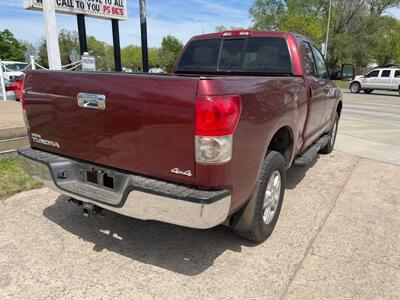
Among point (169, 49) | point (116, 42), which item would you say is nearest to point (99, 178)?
point (116, 42)

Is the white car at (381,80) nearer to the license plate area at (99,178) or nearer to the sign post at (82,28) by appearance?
the sign post at (82,28)

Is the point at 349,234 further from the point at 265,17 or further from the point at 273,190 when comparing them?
the point at 265,17

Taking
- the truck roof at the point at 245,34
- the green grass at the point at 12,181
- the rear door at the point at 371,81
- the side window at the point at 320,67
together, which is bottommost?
the green grass at the point at 12,181

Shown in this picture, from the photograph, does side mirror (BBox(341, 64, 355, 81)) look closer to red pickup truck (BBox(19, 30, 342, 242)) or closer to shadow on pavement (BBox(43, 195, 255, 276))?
red pickup truck (BBox(19, 30, 342, 242))

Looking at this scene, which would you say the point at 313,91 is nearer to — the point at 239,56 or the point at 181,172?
the point at 239,56

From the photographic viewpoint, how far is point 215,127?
2209mm

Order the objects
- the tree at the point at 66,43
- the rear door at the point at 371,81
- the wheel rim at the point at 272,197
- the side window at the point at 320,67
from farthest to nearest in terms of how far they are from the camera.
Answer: the tree at the point at 66,43 < the rear door at the point at 371,81 < the side window at the point at 320,67 < the wheel rim at the point at 272,197

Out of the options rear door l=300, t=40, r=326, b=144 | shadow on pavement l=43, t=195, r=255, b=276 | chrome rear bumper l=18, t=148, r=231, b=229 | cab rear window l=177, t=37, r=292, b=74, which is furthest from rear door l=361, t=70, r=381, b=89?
chrome rear bumper l=18, t=148, r=231, b=229

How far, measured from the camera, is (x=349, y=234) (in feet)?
11.3

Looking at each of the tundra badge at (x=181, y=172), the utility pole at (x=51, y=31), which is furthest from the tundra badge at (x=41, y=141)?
the utility pole at (x=51, y=31)

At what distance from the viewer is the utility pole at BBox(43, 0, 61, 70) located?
25.1 feet

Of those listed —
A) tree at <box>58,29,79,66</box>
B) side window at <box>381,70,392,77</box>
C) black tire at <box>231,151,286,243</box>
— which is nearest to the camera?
black tire at <box>231,151,286,243</box>

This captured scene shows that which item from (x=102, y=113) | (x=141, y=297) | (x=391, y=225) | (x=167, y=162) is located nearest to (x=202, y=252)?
(x=141, y=297)

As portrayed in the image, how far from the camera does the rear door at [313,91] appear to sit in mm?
4297
